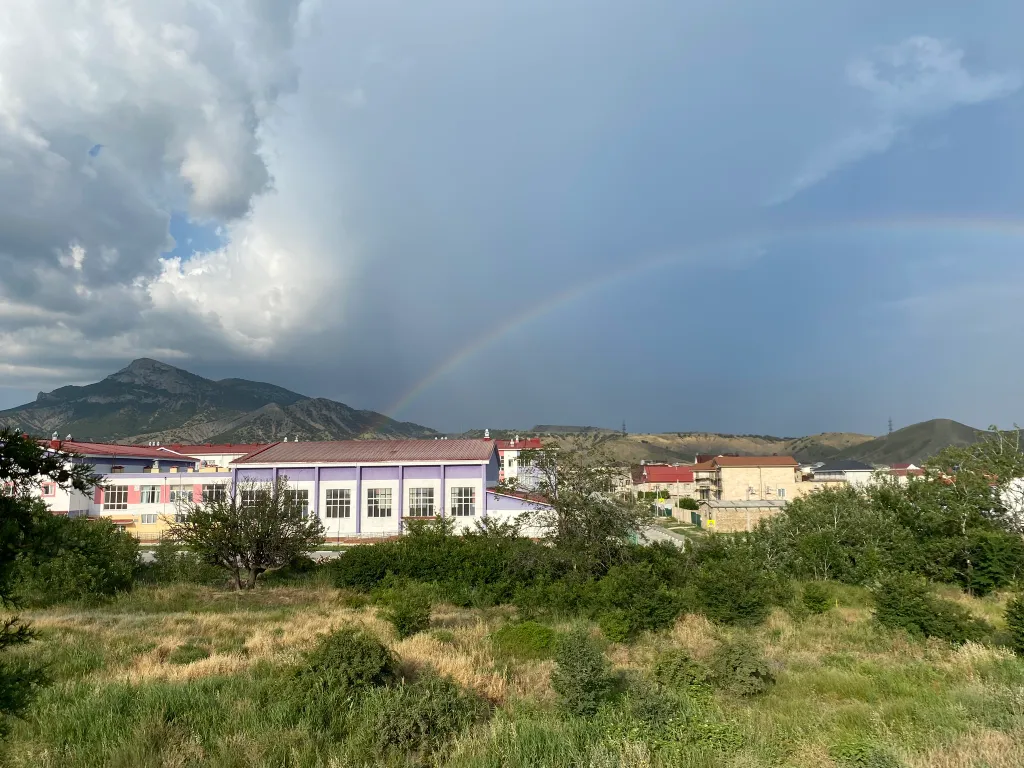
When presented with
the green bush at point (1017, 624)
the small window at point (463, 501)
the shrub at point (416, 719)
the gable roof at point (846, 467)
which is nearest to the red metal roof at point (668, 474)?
the gable roof at point (846, 467)

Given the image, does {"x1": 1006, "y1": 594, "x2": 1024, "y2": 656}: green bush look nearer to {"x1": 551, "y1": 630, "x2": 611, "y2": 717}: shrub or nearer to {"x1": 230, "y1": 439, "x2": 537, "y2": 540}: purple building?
{"x1": 551, "y1": 630, "x2": 611, "y2": 717}: shrub

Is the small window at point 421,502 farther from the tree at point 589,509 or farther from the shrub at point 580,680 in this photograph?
the shrub at point 580,680

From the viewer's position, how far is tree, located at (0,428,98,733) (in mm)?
4820

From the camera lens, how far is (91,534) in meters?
20.2

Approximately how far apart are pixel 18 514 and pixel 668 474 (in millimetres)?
97252

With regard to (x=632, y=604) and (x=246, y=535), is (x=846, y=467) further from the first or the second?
(x=246, y=535)

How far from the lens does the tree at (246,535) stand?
20.2 metres

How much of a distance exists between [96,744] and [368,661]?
3.20m

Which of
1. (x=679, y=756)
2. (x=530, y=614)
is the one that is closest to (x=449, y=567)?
(x=530, y=614)

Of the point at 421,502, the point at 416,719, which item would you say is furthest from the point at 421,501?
the point at 416,719

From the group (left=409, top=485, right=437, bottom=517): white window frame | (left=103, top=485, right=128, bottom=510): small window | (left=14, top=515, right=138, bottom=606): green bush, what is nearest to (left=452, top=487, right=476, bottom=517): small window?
(left=409, top=485, right=437, bottom=517): white window frame

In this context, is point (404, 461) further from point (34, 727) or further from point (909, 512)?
point (34, 727)

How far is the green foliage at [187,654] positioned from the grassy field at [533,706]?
61 mm

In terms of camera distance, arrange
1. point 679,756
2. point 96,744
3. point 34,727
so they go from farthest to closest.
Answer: point 34,727, point 96,744, point 679,756
